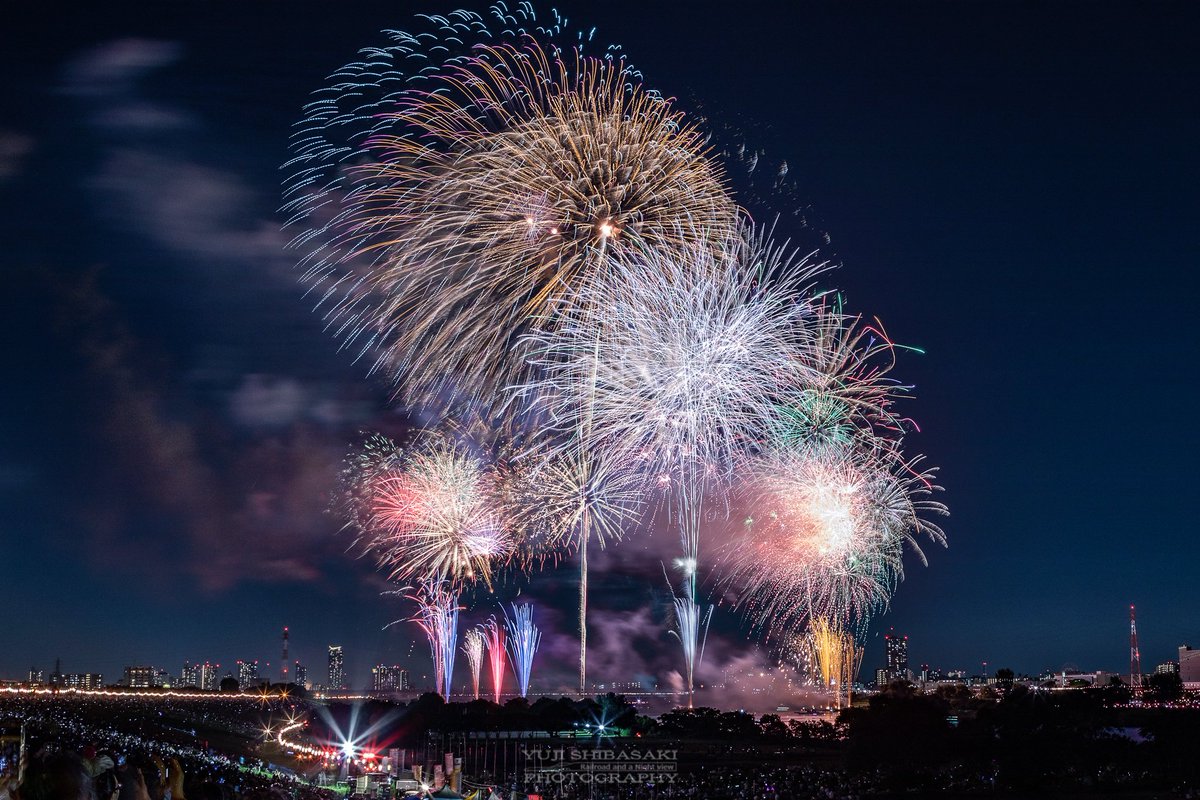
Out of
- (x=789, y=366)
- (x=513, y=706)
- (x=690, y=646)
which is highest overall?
(x=789, y=366)

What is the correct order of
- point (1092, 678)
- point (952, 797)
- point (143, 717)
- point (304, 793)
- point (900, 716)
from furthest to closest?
point (1092, 678), point (143, 717), point (900, 716), point (952, 797), point (304, 793)

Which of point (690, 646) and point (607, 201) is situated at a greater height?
point (607, 201)

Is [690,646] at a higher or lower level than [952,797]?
higher

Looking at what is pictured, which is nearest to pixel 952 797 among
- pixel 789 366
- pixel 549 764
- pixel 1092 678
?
pixel 549 764

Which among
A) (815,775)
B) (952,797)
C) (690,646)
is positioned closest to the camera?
(690,646)

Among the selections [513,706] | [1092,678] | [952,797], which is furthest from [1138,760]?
[1092,678]

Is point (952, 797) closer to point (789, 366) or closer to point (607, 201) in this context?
point (789, 366)

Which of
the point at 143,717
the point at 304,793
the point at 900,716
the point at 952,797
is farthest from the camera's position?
the point at 143,717

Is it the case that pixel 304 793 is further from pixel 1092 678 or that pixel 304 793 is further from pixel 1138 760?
pixel 1092 678

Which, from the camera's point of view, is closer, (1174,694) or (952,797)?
(952,797)
